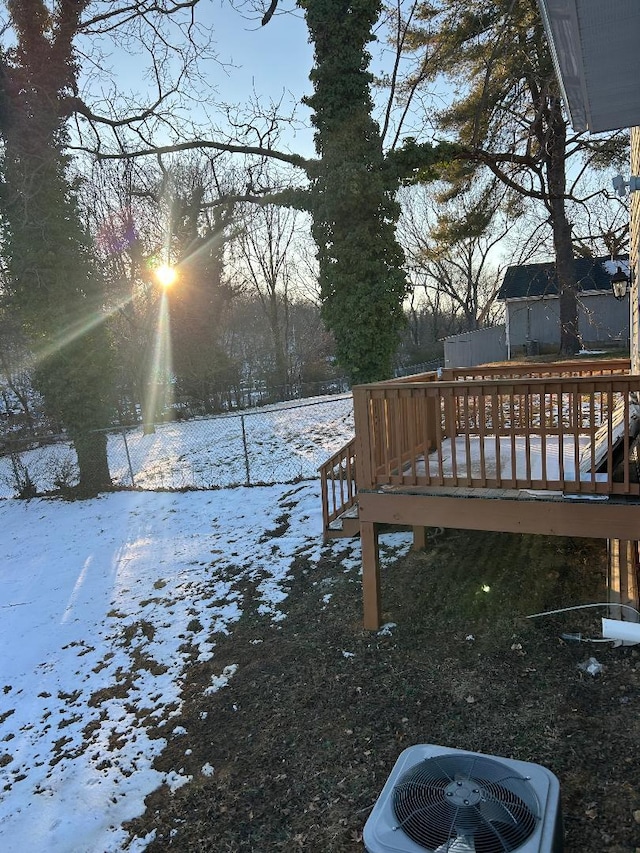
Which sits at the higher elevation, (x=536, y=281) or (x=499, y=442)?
(x=536, y=281)

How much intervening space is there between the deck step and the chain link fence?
10.9ft

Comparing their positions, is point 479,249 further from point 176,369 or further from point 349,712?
point 349,712

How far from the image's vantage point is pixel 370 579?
4551mm

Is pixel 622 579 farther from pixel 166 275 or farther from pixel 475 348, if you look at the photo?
pixel 475 348

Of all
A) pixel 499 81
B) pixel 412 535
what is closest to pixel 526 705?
pixel 412 535

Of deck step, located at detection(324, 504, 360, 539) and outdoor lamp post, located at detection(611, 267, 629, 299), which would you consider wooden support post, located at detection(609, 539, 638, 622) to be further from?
outdoor lamp post, located at detection(611, 267, 629, 299)

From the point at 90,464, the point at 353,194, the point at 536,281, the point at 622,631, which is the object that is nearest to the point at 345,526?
the point at 622,631

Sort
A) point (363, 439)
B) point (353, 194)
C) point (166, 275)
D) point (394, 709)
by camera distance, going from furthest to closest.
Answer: point (166, 275) < point (353, 194) < point (363, 439) < point (394, 709)

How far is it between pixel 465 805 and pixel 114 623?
462cm

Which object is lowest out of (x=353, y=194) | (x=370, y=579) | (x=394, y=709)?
(x=394, y=709)

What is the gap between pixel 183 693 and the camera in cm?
415

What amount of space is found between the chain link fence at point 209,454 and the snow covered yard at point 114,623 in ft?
4.16

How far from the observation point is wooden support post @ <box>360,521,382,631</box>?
14.9 feet

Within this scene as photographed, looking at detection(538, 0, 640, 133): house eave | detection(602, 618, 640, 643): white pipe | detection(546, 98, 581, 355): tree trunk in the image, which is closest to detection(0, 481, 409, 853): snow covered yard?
detection(602, 618, 640, 643): white pipe
